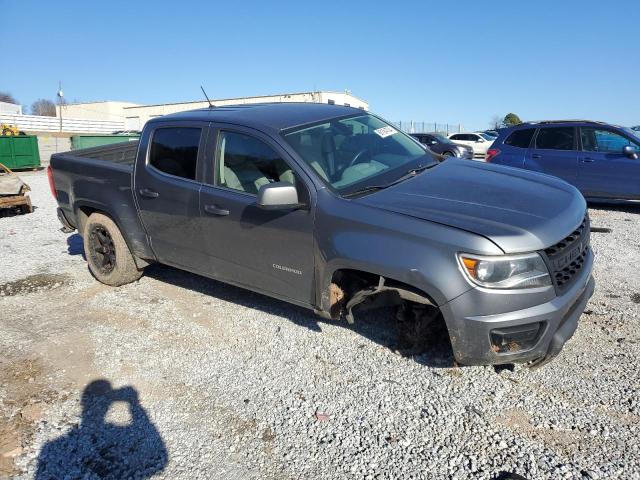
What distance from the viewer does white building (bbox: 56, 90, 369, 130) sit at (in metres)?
43.1

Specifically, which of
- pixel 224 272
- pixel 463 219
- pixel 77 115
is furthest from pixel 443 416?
pixel 77 115

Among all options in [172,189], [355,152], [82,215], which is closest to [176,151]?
[172,189]

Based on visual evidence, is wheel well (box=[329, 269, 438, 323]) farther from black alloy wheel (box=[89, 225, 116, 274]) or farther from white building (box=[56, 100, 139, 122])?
white building (box=[56, 100, 139, 122])

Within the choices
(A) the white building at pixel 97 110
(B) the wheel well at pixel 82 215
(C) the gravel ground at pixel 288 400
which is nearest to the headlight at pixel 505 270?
(C) the gravel ground at pixel 288 400

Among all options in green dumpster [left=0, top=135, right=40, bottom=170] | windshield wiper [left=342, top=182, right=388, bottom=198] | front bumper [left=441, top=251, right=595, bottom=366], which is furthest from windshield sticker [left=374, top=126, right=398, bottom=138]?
green dumpster [left=0, top=135, right=40, bottom=170]

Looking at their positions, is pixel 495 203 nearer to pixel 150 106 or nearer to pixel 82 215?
pixel 82 215

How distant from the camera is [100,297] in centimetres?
501

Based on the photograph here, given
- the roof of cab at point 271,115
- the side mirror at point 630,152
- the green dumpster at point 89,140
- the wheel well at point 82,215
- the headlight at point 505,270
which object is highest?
the green dumpster at point 89,140

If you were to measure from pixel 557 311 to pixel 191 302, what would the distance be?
11.2 feet

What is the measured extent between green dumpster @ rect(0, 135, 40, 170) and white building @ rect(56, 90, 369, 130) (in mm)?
21170

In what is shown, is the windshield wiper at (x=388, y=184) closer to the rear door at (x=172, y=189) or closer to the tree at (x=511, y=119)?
the rear door at (x=172, y=189)

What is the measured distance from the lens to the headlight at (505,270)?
8.55 feet

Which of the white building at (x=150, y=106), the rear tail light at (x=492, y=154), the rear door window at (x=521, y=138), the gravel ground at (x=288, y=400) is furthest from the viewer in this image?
the white building at (x=150, y=106)

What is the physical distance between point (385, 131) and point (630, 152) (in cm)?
602
